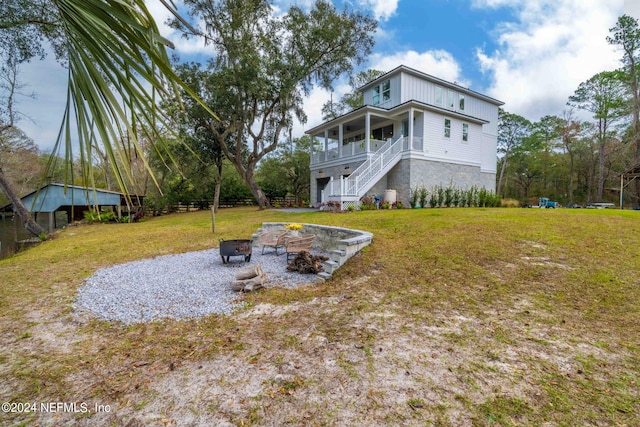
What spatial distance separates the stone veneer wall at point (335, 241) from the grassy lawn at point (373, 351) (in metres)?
0.48

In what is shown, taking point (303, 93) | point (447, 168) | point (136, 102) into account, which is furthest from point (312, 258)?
point (303, 93)

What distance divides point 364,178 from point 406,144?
392 centimetres

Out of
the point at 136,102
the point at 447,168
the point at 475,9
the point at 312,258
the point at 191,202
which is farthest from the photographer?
the point at 191,202

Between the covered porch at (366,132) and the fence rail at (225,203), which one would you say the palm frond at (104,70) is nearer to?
the covered porch at (366,132)

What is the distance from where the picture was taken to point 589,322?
11.8 ft

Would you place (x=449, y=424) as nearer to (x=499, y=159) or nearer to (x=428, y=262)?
(x=428, y=262)

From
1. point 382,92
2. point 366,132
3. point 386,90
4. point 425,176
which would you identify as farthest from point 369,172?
point 382,92

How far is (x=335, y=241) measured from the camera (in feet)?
26.3

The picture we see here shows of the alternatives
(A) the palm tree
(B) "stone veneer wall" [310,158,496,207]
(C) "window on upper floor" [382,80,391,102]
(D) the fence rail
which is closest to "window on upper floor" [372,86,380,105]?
(C) "window on upper floor" [382,80,391,102]

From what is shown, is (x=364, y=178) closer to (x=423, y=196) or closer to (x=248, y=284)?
(x=423, y=196)

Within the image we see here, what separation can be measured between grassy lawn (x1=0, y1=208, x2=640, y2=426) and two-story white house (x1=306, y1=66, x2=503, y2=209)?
967cm

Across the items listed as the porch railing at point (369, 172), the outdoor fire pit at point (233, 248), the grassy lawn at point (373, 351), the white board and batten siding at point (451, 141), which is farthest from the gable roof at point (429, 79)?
the outdoor fire pit at point (233, 248)

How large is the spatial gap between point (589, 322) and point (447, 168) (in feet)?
49.0

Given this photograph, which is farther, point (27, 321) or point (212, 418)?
point (27, 321)
